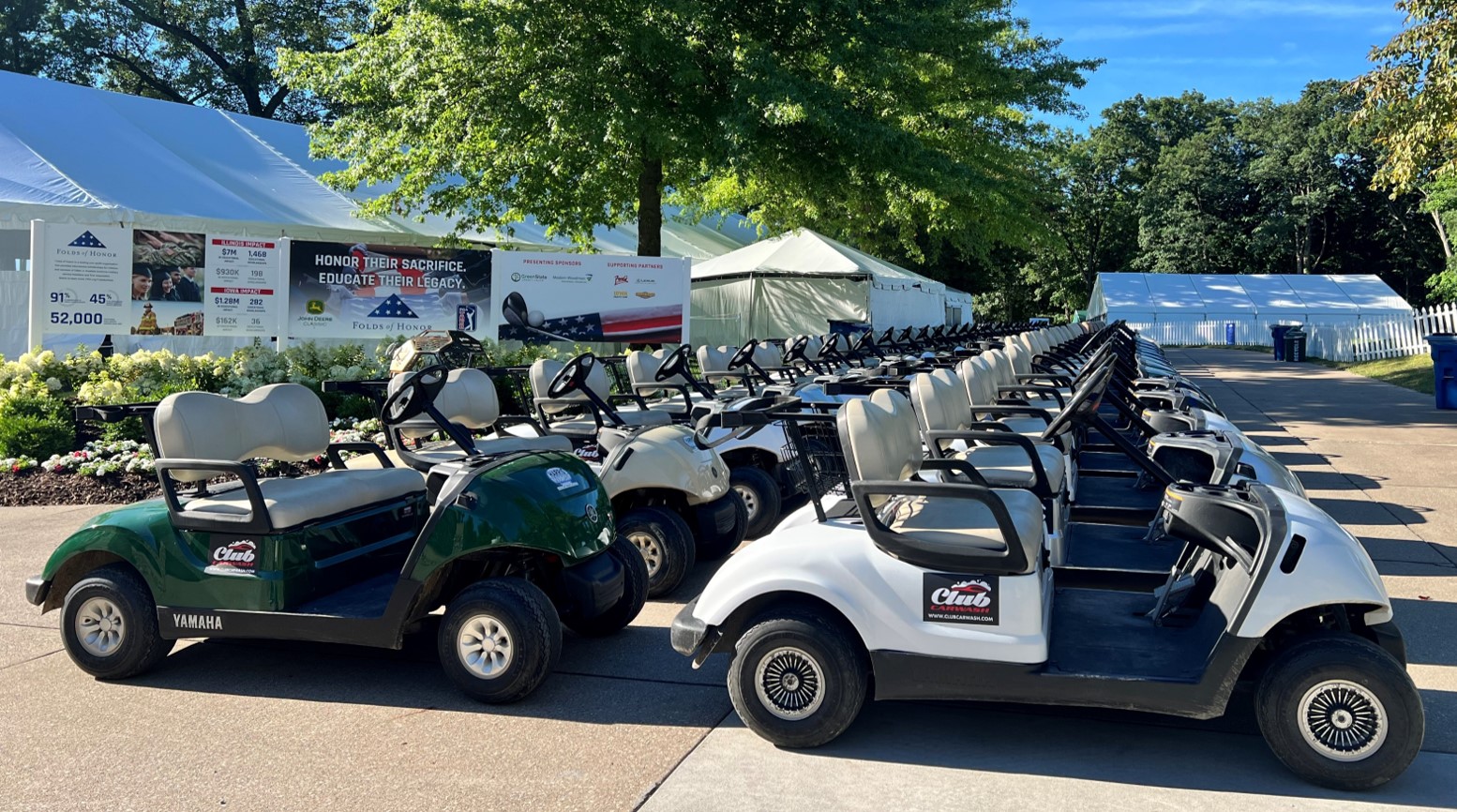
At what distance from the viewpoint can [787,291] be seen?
23766 mm

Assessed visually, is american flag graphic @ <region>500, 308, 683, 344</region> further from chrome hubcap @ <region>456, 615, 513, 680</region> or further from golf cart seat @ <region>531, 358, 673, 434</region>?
chrome hubcap @ <region>456, 615, 513, 680</region>

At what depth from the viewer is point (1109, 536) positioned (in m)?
6.71

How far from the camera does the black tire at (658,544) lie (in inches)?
226

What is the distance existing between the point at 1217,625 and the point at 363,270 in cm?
1191

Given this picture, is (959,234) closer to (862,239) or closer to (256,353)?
(862,239)

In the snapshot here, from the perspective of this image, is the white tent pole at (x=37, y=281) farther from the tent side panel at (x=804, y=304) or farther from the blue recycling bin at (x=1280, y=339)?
the blue recycling bin at (x=1280, y=339)

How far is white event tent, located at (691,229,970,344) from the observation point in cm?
2342

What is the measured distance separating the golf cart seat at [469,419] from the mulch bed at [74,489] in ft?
11.3

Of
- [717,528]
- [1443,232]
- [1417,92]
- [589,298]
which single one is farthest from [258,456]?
[1443,232]

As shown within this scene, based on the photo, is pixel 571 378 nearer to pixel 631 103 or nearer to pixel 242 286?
pixel 242 286

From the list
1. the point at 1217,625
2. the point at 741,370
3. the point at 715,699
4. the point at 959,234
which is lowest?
the point at 715,699

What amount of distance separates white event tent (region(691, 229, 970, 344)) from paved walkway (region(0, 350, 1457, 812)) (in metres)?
18.4

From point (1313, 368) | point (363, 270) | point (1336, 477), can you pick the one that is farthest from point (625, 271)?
point (1313, 368)

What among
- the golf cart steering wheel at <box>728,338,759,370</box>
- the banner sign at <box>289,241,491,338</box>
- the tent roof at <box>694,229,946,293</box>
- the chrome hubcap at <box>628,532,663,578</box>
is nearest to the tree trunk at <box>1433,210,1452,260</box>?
the tent roof at <box>694,229,946,293</box>
